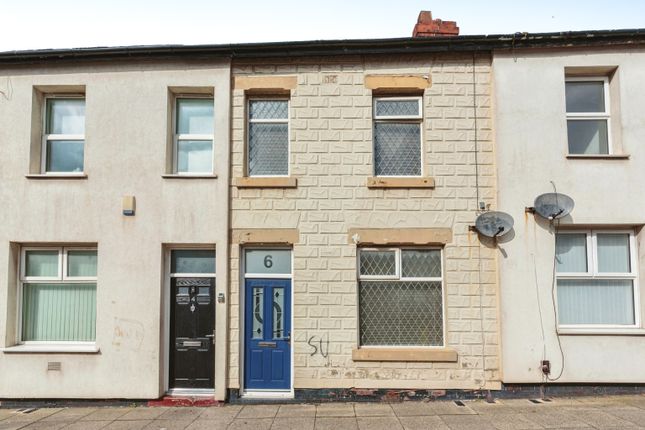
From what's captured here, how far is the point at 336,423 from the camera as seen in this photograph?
670 centimetres

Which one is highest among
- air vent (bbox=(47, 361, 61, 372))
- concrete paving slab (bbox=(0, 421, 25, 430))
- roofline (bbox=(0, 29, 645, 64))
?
roofline (bbox=(0, 29, 645, 64))

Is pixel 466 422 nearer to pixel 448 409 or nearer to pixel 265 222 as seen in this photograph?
pixel 448 409

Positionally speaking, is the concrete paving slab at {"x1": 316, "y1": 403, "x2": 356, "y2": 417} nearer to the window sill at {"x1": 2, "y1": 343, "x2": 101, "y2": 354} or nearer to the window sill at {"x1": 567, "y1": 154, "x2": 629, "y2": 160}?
the window sill at {"x1": 2, "y1": 343, "x2": 101, "y2": 354}

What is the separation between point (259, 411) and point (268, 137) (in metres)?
4.66

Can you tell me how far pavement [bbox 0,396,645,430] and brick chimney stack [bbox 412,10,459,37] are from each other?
660cm

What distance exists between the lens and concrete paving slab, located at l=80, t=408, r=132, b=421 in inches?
282

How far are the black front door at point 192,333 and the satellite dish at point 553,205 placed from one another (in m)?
5.70

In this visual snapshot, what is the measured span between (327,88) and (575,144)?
4502mm

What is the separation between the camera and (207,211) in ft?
26.4

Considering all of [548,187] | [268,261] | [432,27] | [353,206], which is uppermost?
[432,27]

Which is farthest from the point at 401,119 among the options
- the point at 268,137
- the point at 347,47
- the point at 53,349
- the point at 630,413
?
the point at 53,349

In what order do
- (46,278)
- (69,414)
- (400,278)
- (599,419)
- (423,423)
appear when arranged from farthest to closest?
(46,278)
(400,278)
(69,414)
(423,423)
(599,419)

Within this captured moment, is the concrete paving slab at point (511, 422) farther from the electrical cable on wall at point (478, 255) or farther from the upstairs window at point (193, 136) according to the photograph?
the upstairs window at point (193, 136)

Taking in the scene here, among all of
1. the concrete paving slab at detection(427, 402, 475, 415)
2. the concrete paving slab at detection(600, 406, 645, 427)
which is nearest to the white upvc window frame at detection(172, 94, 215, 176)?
the concrete paving slab at detection(427, 402, 475, 415)
